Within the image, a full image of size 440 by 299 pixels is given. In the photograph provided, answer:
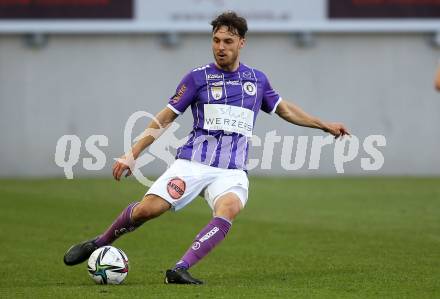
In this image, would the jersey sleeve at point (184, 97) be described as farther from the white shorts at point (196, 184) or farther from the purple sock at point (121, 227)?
the purple sock at point (121, 227)

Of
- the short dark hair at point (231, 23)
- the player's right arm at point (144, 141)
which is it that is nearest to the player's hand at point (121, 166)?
the player's right arm at point (144, 141)

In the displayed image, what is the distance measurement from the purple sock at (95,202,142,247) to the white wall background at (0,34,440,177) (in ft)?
47.9

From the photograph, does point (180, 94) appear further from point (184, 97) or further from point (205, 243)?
point (205, 243)

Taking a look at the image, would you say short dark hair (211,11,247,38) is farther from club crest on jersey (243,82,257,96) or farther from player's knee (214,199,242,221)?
player's knee (214,199,242,221)

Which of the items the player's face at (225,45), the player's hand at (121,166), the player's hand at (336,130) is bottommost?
the player's hand at (121,166)

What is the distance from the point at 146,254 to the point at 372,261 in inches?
99.3

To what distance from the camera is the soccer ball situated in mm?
9453

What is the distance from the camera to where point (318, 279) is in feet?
32.5

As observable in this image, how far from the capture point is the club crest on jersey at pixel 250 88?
984 centimetres

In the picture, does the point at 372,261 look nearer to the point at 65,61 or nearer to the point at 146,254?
the point at 146,254

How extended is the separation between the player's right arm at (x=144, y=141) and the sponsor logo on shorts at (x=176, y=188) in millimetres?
370

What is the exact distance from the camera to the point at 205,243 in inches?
364

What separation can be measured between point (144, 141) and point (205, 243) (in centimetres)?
107

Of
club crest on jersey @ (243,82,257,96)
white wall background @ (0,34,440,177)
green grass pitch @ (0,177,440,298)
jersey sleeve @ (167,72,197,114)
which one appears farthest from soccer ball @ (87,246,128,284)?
white wall background @ (0,34,440,177)
